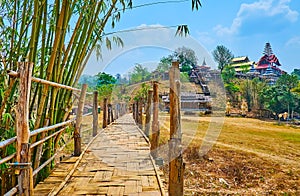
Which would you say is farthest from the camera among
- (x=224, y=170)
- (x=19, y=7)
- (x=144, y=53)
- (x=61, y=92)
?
(x=224, y=170)

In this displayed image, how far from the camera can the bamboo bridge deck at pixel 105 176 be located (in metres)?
1.93

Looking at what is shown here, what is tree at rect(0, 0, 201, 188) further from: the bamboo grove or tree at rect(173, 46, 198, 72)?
tree at rect(173, 46, 198, 72)

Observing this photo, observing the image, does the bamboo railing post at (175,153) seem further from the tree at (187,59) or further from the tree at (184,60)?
the tree at (187,59)

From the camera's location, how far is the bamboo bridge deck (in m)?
1.93

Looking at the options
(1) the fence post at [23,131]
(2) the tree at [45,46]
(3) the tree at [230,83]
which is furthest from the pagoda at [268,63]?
(1) the fence post at [23,131]

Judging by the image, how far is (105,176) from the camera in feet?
7.57

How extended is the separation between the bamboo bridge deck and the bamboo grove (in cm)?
22

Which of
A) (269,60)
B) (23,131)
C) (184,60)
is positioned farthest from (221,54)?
(23,131)

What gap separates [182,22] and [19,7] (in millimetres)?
1515

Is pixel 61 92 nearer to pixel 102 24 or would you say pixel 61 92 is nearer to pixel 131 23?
pixel 102 24

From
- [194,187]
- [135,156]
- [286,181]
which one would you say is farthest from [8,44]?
[286,181]

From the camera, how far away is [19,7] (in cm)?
209

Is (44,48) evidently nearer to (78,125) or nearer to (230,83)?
(78,125)

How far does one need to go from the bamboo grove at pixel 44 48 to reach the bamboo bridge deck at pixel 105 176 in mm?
218
